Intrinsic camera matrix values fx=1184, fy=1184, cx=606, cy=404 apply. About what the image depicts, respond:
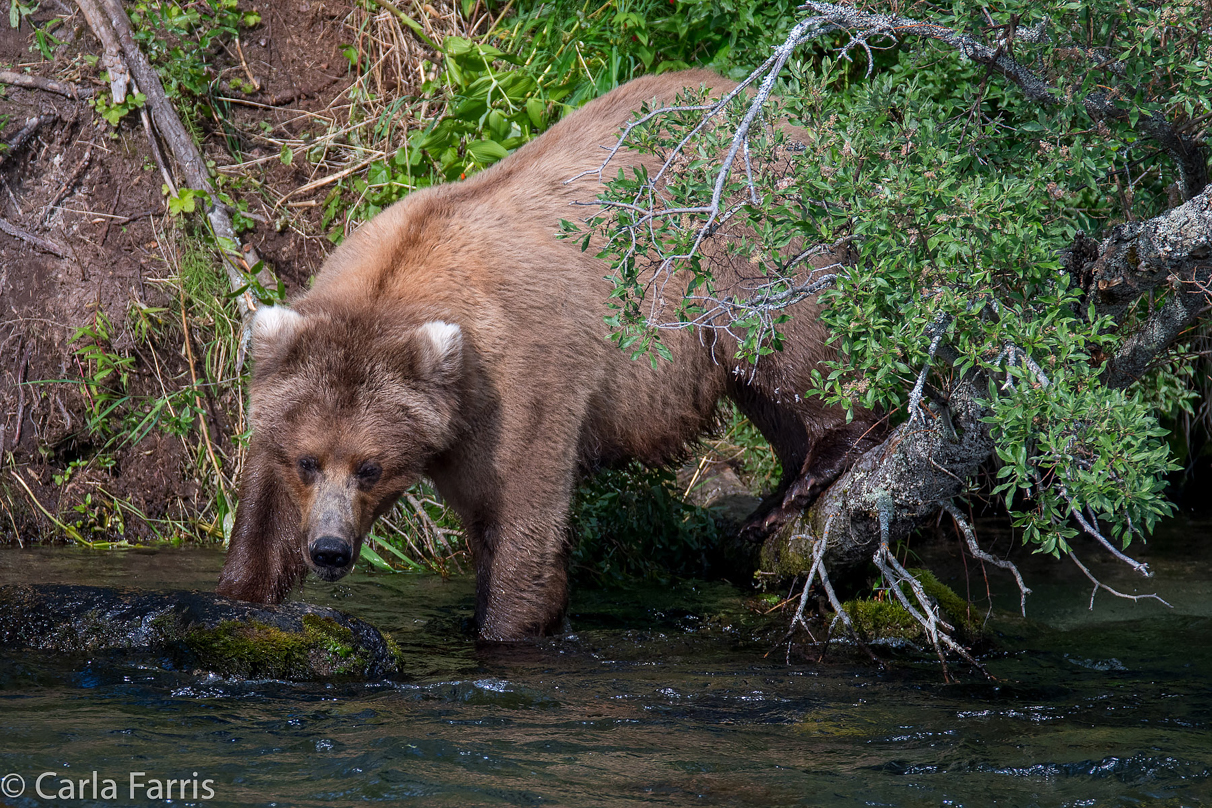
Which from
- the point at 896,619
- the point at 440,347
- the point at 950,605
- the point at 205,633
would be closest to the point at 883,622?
the point at 896,619

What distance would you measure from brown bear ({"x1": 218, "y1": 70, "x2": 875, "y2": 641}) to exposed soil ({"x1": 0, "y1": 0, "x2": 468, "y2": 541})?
243 centimetres

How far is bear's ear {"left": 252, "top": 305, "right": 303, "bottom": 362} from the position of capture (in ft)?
15.6

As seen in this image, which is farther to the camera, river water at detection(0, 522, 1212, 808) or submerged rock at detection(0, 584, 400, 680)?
submerged rock at detection(0, 584, 400, 680)

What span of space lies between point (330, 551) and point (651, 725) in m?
1.42

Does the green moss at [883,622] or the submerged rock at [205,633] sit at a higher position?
the submerged rock at [205,633]

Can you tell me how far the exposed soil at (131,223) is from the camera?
24.0 ft

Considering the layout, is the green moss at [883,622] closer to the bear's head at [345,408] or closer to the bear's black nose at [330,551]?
the bear's head at [345,408]

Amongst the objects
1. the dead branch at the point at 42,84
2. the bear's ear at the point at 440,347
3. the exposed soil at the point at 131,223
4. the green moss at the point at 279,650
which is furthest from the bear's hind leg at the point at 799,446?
the dead branch at the point at 42,84

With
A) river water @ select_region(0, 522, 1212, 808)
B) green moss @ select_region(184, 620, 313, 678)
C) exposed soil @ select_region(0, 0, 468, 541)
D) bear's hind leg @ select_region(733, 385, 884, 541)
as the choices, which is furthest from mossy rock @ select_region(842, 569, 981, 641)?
exposed soil @ select_region(0, 0, 468, 541)

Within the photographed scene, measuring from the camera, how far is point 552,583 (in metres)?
5.46

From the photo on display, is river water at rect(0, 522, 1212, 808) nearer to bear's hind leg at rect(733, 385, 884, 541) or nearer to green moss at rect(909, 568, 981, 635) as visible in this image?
green moss at rect(909, 568, 981, 635)

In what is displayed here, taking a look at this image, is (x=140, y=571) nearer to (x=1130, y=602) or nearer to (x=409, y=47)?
(x=409, y=47)

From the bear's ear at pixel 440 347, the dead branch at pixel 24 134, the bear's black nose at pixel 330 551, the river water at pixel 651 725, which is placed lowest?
the river water at pixel 651 725

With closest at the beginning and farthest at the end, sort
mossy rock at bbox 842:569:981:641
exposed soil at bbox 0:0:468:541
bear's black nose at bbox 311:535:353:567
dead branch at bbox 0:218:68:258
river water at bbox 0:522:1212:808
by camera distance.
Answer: river water at bbox 0:522:1212:808 < bear's black nose at bbox 311:535:353:567 < mossy rock at bbox 842:569:981:641 < exposed soil at bbox 0:0:468:541 < dead branch at bbox 0:218:68:258
